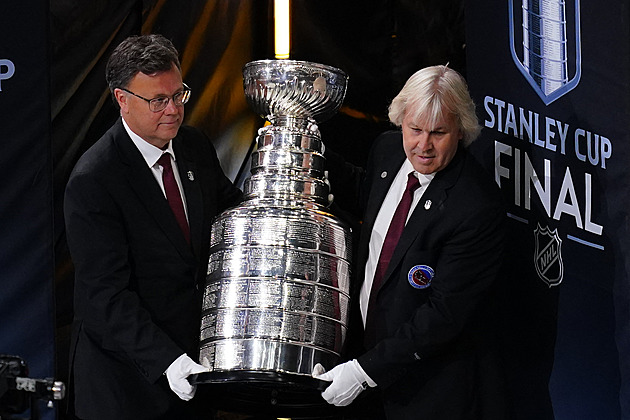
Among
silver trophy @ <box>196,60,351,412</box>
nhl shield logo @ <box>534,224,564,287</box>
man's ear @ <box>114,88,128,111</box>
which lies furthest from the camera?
nhl shield logo @ <box>534,224,564,287</box>

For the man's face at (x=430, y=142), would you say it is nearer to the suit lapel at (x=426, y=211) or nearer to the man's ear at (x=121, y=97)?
the suit lapel at (x=426, y=211)

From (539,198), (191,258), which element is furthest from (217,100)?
(539,198)

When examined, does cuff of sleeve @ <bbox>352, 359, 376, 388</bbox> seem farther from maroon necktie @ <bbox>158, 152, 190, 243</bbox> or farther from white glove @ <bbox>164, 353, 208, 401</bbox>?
maroon necktie @ <bbox>158, 152, 190, 243</bbox>

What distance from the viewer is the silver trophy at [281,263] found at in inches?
146

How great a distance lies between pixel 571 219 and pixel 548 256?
0.53 feet

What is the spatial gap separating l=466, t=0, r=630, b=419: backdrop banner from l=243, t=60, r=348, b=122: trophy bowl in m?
0.69

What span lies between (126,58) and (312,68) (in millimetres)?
592

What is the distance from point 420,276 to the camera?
387cm

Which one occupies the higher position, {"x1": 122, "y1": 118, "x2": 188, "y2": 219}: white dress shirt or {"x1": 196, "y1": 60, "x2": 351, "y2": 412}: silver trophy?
{"x1": 122, "y1": 118, "x2": 188, "y2": 219}: white dress shirt

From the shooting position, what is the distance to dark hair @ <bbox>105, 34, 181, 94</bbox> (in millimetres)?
3910

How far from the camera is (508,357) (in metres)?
4.44

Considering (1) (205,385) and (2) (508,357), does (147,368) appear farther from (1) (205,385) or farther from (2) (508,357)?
(2) (508,357)

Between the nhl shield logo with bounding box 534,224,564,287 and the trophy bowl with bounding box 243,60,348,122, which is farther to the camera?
the nhl shield logo with bounding box 534,224,564,287

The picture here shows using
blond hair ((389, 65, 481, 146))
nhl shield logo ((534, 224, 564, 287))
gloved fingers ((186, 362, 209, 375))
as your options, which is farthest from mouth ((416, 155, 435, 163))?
gloved fingers ((186, 362, 209, 375))
